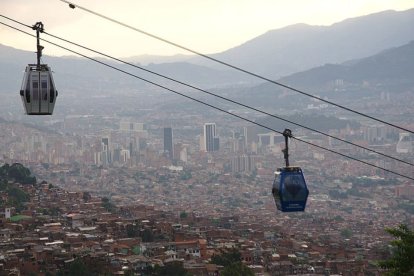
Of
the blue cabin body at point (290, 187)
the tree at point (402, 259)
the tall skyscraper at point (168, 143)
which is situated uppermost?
the tall skyscraper at point (168, 143)

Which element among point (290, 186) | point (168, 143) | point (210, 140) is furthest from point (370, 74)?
point (290, 186)

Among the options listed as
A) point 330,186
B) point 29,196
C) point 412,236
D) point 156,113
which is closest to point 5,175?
point 29,196

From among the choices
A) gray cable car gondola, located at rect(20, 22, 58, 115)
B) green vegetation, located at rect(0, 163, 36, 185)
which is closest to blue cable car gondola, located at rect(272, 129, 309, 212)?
gray cable car gondola, located at rect(20, 22, 58, 115)

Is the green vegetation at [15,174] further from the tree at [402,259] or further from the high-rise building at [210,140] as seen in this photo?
the high-rise building at [210,140]

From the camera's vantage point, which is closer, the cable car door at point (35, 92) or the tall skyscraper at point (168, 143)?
the cable car door at point (35, 92)

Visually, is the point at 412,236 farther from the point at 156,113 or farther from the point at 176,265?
the point at 156,113

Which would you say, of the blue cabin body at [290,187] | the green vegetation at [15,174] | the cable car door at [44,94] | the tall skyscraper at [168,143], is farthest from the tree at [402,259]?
the tall skyscraper at [168,143]
